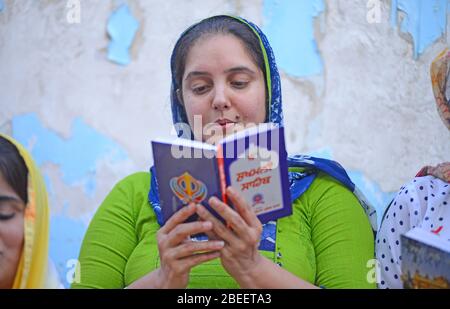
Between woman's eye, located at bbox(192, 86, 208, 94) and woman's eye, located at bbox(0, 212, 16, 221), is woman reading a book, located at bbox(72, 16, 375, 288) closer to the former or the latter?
woman's eye, located at bbox(192, 86, 208, 94)

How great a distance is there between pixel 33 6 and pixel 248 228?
1286mm

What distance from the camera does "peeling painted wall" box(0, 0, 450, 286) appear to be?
2.17m

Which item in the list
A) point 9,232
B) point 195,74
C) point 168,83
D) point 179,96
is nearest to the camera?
point 9,232

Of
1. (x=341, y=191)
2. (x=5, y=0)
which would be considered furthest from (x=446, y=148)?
(x=5, y=0)

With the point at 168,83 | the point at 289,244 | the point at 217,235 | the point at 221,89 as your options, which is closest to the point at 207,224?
the point at 217,235

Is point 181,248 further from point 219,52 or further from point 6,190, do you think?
point 219,52

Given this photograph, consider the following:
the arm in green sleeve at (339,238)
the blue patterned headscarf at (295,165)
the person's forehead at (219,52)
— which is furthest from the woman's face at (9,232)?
the arm in green sleeve at (339,238)

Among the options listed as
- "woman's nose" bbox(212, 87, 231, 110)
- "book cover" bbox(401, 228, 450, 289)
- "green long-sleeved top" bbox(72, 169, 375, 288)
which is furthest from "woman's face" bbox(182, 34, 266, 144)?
"book cover" bbox(401, 228, 450, 289)

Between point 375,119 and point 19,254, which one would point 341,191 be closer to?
point 375,119

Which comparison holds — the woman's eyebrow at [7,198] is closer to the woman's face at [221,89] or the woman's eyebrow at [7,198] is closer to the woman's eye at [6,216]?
the woman's eye at [6,216]

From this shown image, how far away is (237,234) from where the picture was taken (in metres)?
1.34

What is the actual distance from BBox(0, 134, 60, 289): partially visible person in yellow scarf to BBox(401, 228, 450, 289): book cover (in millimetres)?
795

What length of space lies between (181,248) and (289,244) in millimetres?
317
